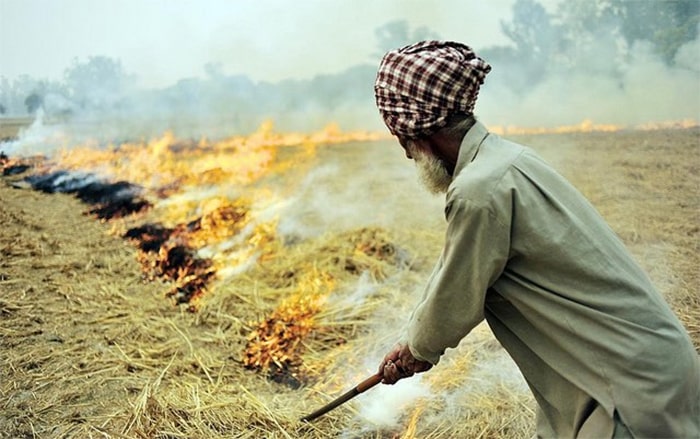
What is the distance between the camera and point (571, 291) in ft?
5.31

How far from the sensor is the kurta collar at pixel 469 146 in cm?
173

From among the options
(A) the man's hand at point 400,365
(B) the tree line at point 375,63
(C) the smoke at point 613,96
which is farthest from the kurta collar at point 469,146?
(C) the smoke at point 613,96

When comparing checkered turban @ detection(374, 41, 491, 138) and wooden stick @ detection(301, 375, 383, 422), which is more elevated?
checkered turban @ detection(374, 41, 491, 138)

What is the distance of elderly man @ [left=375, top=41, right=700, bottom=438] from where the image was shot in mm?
1587

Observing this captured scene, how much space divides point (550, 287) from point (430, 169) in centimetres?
56

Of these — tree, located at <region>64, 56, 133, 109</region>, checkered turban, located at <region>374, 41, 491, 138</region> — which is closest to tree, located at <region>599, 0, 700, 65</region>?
checkered turban, located at <region>374, 41, 491, 138</region>

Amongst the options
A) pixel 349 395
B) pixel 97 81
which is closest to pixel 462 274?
pixel 349 395

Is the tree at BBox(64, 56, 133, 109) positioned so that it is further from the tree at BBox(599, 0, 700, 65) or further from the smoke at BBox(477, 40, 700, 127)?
the tree at BBox(599, 0, 700, 65)

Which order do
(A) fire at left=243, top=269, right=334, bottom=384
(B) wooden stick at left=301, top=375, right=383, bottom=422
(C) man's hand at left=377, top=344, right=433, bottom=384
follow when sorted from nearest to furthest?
(C) man's hand at left=377, top=344, right=433, bottom=384 < (B) wooden stick at left=301, top=375, right=383, bottom=422 < (A) fire at left=243, top=269, right=334, bottom=384

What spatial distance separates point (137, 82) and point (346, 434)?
185 inches

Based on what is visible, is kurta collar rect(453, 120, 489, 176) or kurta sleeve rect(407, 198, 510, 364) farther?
kurta collar rect(453, 120, 489, 176)

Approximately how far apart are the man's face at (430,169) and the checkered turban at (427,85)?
0.31 feet

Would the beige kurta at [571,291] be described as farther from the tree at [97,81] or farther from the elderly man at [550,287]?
the tree at [97,81]

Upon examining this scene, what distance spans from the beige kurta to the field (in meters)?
1.47
